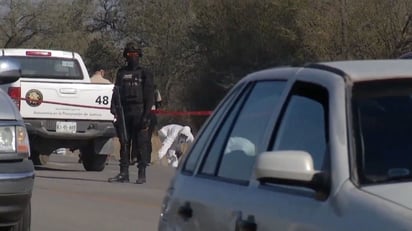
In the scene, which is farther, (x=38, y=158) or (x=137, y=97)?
(x=38, y=158)

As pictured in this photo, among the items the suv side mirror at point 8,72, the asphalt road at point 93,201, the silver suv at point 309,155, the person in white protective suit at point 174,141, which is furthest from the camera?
the person in white protective suit at point 174,141

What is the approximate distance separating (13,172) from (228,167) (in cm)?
376

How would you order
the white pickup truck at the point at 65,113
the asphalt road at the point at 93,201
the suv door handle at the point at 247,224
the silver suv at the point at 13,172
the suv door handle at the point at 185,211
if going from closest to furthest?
1. the suv door handle at the point at 247,224
2. the suv door handle at the point at 185,211
3. the silver suv at the point at 13,172
4. the asphalt road at the point at 93,201
5. the white pickup truck at the point at 65,113

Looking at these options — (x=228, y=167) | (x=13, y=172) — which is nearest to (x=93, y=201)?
(x=13, y=172)

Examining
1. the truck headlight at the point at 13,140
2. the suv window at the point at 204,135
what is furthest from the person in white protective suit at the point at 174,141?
the suv window at the point at 204,135

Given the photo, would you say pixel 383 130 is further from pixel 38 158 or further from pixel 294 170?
pixel 38 158

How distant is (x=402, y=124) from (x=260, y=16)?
95.0 feet

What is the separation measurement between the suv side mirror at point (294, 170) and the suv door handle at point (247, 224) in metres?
0.45

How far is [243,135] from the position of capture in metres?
5.73

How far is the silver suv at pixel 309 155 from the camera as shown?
14.7 ft

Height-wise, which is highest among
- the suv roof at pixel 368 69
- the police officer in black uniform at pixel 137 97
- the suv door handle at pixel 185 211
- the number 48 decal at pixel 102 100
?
the suv roof at pixel 368 69

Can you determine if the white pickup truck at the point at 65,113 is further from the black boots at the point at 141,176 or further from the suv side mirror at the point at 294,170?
the suv side mirror at the point at 294,170

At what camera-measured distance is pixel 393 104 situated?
5016mm

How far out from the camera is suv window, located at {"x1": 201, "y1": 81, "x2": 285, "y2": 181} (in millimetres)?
5508
